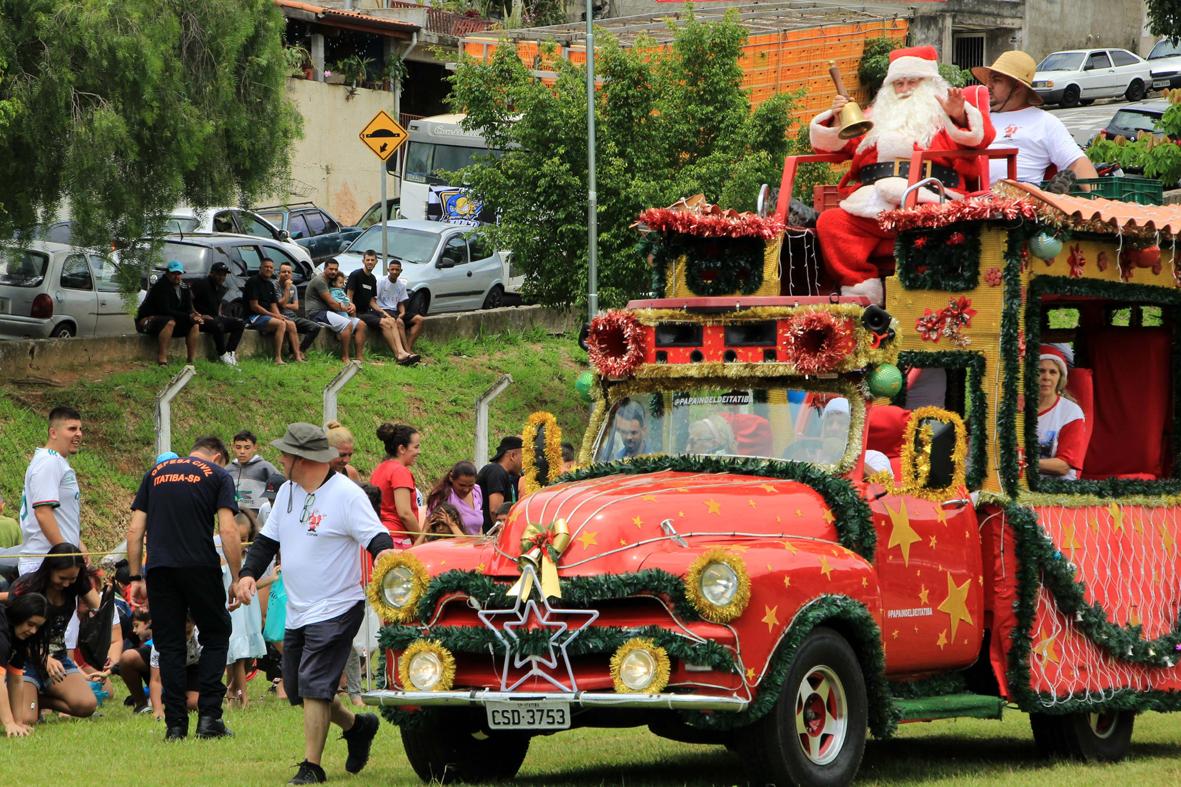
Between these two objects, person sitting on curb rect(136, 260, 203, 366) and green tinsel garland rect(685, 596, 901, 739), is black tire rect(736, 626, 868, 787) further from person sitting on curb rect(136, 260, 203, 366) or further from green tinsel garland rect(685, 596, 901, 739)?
person sitting on curb rect(136, 260, 203, 366)

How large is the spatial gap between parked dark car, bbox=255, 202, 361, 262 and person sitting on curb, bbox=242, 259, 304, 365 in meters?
9.89

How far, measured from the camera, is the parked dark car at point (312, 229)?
124 feet

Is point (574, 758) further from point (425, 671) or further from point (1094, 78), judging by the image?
point (1094, 78)

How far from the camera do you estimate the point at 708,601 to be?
28.9 feet

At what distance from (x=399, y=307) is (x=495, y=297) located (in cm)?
538

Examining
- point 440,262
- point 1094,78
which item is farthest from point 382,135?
point 1094,78

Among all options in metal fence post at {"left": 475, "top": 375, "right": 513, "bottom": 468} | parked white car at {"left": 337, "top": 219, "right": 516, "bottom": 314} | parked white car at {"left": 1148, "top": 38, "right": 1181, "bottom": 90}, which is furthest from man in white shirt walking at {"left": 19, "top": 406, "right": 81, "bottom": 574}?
parked white car at {"left": 1148, "top": 38, "right": 1181, "bottom": 90}

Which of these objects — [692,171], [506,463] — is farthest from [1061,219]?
[692,171]

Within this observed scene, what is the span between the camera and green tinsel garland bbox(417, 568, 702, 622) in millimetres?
8867

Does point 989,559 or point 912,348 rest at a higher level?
point 912,348

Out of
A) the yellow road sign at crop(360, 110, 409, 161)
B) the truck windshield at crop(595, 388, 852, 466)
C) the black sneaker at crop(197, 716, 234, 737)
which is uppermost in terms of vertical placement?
the yellow road sign at crop(360, 110, 409, 161)

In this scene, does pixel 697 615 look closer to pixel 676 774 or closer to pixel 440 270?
pixel 676 774

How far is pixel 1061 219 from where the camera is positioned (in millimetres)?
10766

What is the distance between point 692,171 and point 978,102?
59.8 feet
